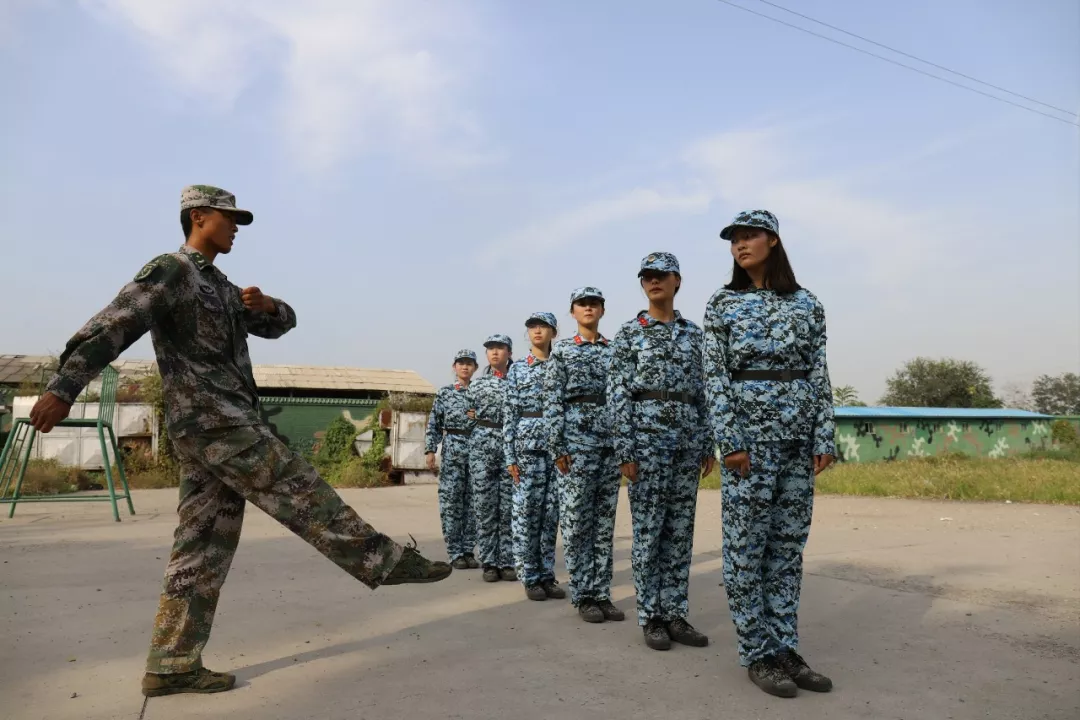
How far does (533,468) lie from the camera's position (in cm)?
559

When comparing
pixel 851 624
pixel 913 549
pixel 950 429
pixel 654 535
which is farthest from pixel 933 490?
pixel 950 429

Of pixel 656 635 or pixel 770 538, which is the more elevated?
pixel 770 538

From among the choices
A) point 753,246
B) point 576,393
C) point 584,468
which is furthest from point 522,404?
point 753,246

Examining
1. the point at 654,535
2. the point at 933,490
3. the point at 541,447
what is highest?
the point at 541,447

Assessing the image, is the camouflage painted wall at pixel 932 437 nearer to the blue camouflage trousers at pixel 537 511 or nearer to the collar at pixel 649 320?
the blue camouflage trousers at pixel 537 511

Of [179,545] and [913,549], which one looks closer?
[179,545]

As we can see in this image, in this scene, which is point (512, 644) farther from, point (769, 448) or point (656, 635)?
point (769, 448)

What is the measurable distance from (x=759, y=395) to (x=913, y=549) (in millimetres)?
4568

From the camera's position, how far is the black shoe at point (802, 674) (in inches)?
127

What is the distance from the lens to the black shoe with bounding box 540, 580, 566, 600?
5.21 metres

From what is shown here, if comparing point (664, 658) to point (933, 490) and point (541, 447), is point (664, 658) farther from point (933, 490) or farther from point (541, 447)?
point (933, 490)

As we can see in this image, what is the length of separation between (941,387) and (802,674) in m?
52.1

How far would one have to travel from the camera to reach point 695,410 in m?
4.20

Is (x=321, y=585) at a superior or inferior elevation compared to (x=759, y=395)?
inferior
